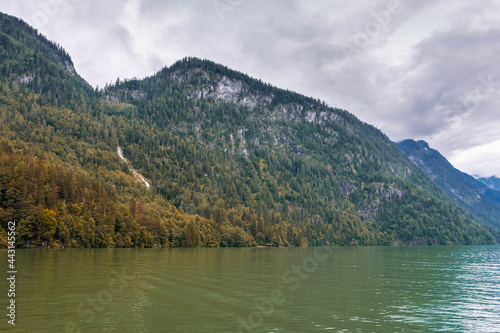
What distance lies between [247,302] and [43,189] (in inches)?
4223

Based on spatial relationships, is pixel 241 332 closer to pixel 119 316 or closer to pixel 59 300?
pixel 119 316

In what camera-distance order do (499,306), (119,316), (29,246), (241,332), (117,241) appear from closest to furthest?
(241,332), (119,316), (499,306), (29,246), (117,241)

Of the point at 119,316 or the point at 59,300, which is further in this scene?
the point at 59,300

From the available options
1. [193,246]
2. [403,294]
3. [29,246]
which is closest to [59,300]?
[403,294]

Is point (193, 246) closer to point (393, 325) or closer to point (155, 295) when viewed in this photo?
point (155, 295)

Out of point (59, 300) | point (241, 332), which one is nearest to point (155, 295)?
point (59, 300)

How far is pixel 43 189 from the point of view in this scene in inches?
4569

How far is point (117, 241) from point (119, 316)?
11343 cm

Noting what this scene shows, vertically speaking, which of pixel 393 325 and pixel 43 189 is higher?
Result: pixel 43 189

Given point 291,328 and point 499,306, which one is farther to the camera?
point 499,306

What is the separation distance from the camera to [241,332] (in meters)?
23.6

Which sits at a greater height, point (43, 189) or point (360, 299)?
point (43, 189)

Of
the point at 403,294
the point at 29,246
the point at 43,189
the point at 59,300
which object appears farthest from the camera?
the point at 43,189

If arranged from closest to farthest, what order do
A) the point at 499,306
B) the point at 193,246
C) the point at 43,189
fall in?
the point at 499,306 < the point at 43,189 < the point at 193,246
